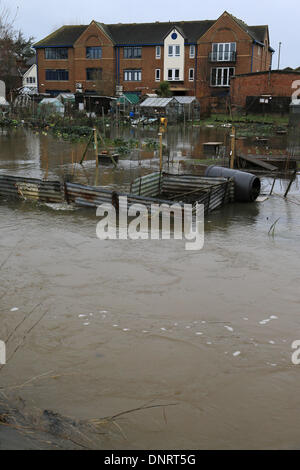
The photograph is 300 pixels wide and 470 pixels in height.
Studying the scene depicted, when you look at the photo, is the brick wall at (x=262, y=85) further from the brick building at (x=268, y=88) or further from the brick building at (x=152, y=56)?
the brick building at (x=152, y=56)

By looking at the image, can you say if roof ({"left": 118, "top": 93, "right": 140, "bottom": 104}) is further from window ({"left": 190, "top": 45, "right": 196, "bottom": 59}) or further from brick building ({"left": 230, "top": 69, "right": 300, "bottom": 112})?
brick building ({"left": 230, "top": 69, "right": 300, "bottom": 112})

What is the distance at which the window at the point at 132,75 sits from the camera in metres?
60.5

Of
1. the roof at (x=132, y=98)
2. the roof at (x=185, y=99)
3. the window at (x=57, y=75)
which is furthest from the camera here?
the window at (x=57, y=75)

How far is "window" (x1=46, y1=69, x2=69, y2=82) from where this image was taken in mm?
63156

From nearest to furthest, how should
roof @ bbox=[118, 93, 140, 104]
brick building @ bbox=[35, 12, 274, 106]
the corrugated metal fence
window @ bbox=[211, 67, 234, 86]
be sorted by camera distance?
the corrugated metal fence → roof @ bbox=[118, 93, 140, 104] → brick building @ bbox=[35, 12, 274, 106] → window @ bbox=[211, 67, 234, 86]

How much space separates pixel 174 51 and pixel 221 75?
23.6ft

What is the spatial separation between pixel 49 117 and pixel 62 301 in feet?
123

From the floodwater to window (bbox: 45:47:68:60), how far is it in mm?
57175

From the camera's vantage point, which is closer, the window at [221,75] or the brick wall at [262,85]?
the brick wall at [262,85]

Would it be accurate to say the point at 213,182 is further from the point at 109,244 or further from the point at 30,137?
the point at 30,137

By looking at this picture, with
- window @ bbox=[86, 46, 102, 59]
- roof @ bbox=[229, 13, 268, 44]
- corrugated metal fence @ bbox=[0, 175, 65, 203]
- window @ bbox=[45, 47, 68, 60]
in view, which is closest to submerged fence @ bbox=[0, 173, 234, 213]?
corrugated metal fence @ bbox=[0, 175, 65, 203]

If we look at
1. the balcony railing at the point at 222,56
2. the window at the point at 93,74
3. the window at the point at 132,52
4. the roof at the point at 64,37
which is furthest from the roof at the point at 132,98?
the roof at the point at 64,37

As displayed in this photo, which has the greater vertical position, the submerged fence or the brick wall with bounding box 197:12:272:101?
the brick wall with bounding box 197:12:272:101

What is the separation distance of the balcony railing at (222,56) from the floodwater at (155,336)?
49.3 meters
